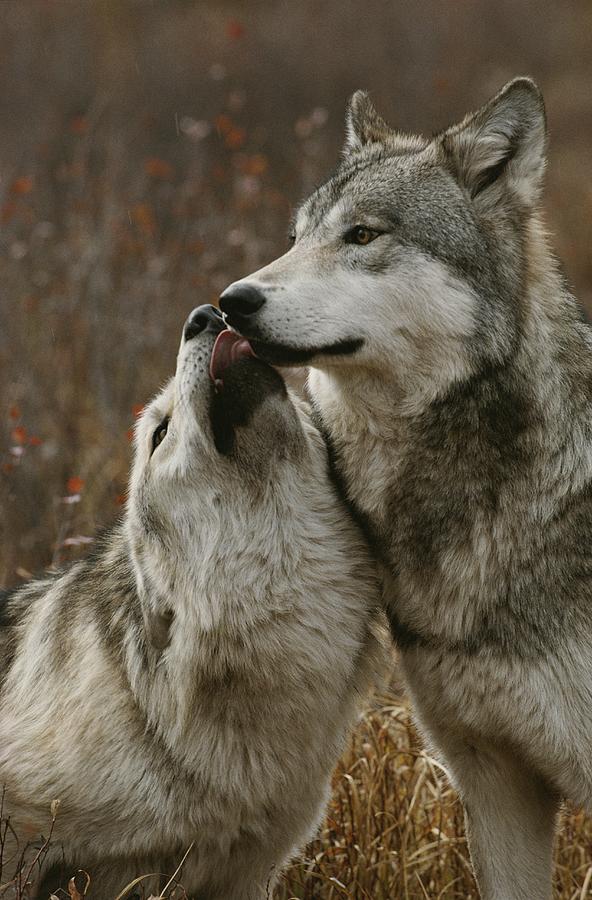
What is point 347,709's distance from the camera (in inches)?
152

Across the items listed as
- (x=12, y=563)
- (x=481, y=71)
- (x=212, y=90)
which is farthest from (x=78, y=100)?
(x=12, y=563)

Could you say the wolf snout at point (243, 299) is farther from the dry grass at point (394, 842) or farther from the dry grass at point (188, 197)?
the dry grass at point (394, 842)

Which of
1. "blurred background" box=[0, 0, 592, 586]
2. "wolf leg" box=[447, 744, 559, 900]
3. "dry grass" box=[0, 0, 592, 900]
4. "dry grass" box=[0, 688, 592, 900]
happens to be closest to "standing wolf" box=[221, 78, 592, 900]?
"wolf leg" box=[447, 744, 559, 900]

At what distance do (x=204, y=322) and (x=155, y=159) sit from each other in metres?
8.34

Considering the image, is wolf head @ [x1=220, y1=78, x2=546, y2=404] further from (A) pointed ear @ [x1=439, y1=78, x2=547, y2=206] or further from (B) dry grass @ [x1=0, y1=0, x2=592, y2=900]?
(B) dry grass @ [x1=0, y1=0, x2=592, y2=900]

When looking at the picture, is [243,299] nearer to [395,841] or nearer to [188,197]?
[395,841]

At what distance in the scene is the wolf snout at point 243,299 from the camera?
323cm

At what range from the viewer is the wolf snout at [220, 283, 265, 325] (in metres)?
3.23

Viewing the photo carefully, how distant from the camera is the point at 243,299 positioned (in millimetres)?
3229

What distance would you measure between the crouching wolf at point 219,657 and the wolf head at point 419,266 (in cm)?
34

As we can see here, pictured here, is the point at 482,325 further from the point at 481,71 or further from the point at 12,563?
the point at 481,71

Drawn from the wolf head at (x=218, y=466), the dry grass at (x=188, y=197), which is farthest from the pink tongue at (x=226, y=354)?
the dry grass at (x=188, y=197)

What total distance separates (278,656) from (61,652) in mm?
958

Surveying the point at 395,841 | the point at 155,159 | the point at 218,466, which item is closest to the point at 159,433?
the point at 218,466
